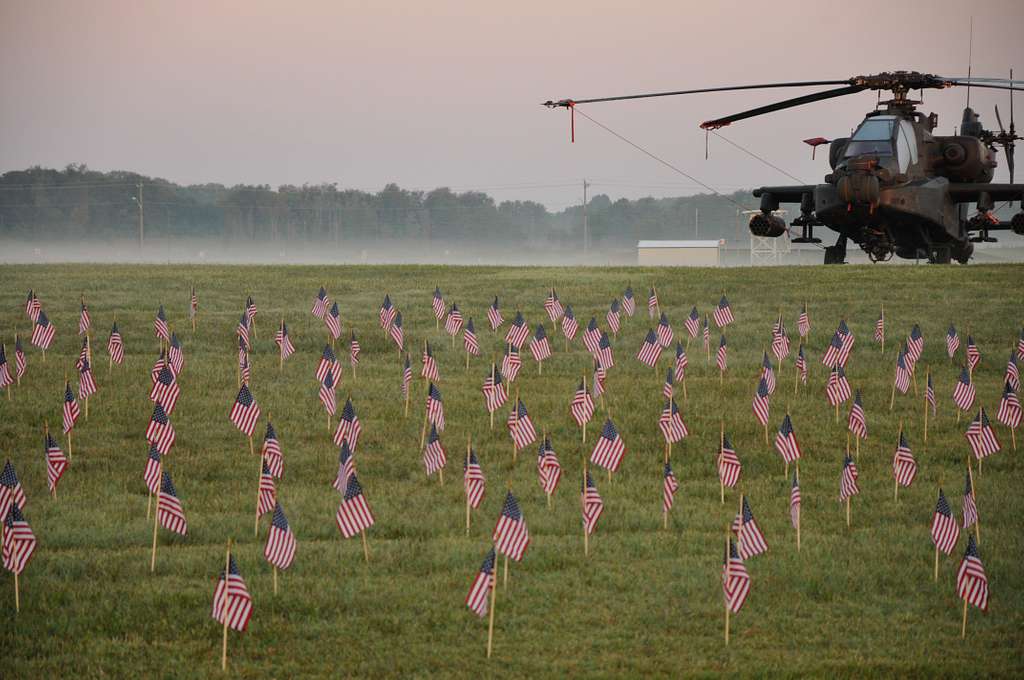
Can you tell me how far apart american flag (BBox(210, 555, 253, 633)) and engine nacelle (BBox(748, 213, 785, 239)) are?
29542 millimetres

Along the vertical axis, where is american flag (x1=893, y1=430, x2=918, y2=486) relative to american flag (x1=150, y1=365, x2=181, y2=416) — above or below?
below

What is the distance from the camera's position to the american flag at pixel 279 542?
13.0 meters

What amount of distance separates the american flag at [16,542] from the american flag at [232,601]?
2.12 meters

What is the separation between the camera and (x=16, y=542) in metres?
12.6

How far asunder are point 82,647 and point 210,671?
1.34 m

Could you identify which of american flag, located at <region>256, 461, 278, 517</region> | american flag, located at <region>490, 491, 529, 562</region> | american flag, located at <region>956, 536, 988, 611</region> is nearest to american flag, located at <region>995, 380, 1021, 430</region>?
american flag, located at <region>956, 536, 988, 611</region>

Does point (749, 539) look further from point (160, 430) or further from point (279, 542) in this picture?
point (160, 430)

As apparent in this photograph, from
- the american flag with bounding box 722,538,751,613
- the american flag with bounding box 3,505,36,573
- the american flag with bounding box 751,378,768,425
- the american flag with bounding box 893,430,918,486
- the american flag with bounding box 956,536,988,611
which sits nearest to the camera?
the american flag with bounding box 722,538,751,613

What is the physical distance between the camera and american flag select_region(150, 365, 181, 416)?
2077cm

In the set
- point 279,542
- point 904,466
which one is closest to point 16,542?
point 279,542

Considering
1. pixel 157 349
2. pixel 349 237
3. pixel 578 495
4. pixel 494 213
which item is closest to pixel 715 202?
pixel 494 213

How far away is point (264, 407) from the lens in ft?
75.0

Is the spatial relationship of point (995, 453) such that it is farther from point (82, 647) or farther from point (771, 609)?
point (82, 647)

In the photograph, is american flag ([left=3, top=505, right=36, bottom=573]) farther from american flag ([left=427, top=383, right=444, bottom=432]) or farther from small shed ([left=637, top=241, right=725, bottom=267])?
small shed ([left=637, top=241, right=725, bottom=267])
